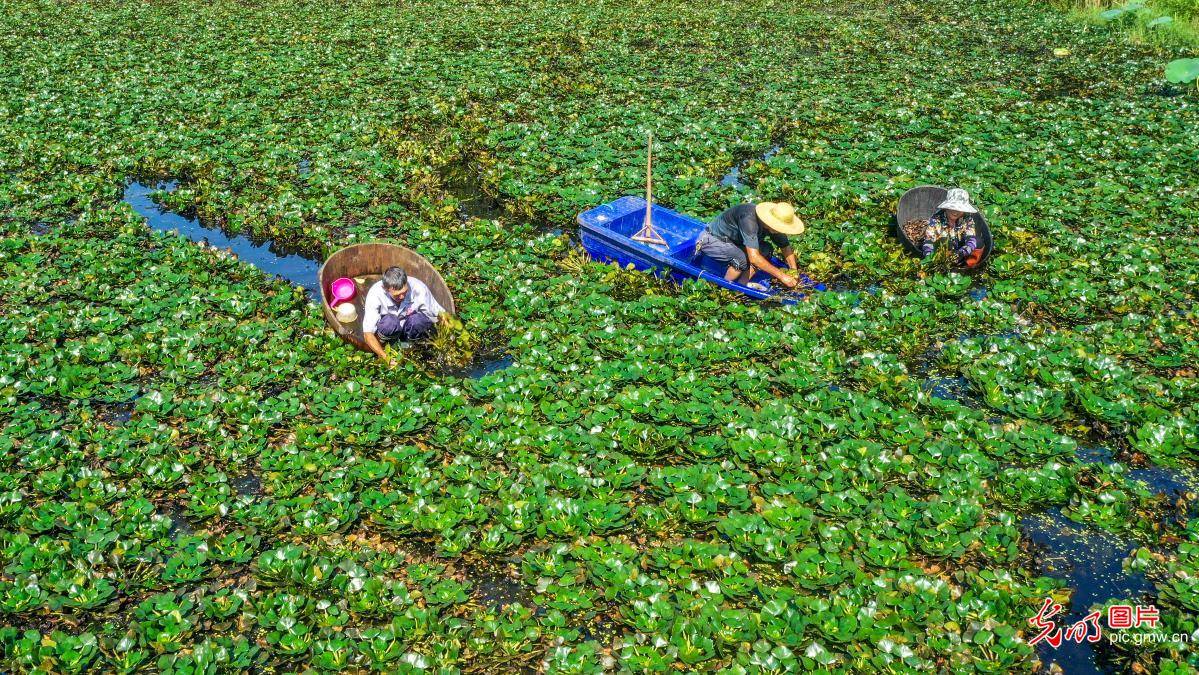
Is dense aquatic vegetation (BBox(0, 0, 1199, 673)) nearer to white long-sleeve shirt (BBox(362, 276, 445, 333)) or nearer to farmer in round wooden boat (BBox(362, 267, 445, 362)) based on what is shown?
farmer in round wooden boat (BBox(362, 267, 445, 362))

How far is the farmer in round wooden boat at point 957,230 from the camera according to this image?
917cm

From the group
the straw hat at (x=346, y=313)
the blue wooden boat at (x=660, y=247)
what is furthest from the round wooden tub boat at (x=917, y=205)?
the straw hat at (x=346, y=313)

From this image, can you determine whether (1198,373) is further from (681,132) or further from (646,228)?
(681,132)

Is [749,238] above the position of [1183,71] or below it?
below

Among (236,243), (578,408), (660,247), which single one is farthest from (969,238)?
(236,243)

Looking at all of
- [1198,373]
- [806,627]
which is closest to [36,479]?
[806,627]

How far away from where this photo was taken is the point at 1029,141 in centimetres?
1302

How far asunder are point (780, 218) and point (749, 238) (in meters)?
0.40

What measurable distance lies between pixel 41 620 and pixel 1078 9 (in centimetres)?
2604

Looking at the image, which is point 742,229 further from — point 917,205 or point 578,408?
point 917,205

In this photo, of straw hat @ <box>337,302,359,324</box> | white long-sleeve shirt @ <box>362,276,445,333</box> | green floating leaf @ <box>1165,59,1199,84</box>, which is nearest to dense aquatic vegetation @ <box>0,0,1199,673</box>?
straw hat @ <box>337,302,359,324</box>

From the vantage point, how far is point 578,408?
7137 millimetres

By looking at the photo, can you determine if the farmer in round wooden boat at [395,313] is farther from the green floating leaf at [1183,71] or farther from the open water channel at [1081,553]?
the green floating leaf at [1183,71]

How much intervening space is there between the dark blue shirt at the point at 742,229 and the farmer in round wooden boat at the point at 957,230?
205 centimetres
